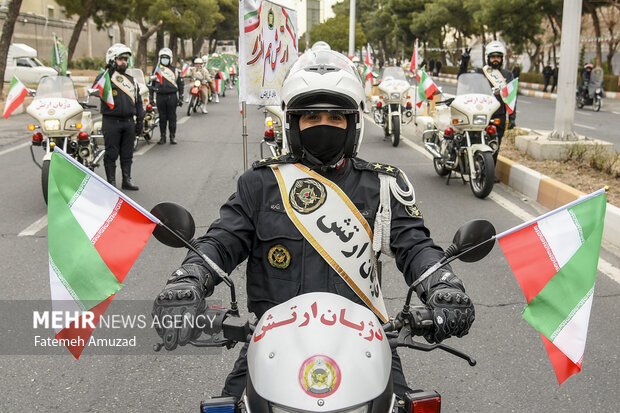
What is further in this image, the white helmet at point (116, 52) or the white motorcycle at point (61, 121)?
the white helmet at point (116, 52)

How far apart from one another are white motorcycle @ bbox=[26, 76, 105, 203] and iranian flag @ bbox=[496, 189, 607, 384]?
7312 mm

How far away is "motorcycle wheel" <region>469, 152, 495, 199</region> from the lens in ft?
27.9

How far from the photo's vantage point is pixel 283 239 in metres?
2.45

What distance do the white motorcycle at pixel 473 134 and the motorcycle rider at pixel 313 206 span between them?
20.6 feet

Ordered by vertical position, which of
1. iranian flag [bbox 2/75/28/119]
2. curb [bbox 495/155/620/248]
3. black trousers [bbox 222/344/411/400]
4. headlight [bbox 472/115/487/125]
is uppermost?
iranian flag [bbox 2/75/28/119]

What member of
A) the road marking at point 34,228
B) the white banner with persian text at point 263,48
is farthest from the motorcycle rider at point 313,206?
the road marking at point 34,228

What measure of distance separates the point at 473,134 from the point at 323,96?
7199 millimetres

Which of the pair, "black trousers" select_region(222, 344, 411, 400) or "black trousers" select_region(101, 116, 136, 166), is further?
"black trousers" select_region(101, 116, 136, 166)

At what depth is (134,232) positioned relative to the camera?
7.34ft

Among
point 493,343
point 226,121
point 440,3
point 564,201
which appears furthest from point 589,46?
point 493,343

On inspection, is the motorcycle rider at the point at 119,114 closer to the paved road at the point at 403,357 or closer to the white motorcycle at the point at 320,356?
the paved road at the point at 403,357

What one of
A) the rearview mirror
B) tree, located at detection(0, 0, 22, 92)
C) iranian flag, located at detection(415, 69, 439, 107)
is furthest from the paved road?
tree, located at detection(0, 0, 22, 92)

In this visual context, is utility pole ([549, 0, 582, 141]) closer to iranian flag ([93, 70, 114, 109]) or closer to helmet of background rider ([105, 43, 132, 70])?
helmet of background rider ([105, 43, 132, 70])

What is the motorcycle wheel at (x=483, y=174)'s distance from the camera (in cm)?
852
